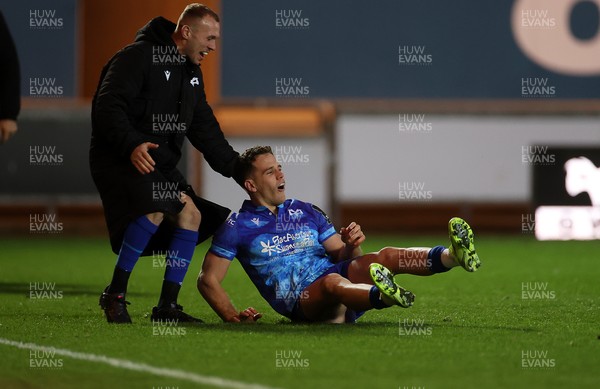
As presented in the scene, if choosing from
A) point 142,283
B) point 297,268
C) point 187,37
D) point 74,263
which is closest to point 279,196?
point 297,268

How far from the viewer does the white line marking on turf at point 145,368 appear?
540cm

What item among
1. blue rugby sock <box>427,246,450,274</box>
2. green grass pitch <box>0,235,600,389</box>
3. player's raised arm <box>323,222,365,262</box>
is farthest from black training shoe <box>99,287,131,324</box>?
blue rugby sock <box>427,246,450,274</box>

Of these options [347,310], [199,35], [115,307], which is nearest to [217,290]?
[115,307]

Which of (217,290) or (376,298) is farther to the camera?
(217,290)

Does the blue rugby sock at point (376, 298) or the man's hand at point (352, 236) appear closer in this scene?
the blue rugby sock at point (376, 298)

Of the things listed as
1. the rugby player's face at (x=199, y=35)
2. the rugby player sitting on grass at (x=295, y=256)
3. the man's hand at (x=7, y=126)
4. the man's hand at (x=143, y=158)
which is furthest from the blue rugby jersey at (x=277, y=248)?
the man's hand at (x=7, y=126)

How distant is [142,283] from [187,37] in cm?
341

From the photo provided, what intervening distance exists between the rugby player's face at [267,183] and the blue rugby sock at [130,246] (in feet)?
2.06

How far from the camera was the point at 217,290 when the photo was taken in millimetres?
7414

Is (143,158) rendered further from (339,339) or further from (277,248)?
(339,339)

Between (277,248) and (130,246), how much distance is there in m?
0.83

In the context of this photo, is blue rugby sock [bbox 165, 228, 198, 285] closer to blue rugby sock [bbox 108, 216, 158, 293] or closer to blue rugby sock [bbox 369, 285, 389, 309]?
blue rugby sock [bbox 108, 216, 158, 293]

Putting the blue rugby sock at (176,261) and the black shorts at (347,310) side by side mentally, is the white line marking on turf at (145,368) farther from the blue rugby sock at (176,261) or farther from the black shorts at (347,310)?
the black shorts at (347,310)

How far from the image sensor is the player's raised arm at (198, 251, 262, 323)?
7.41 metres
